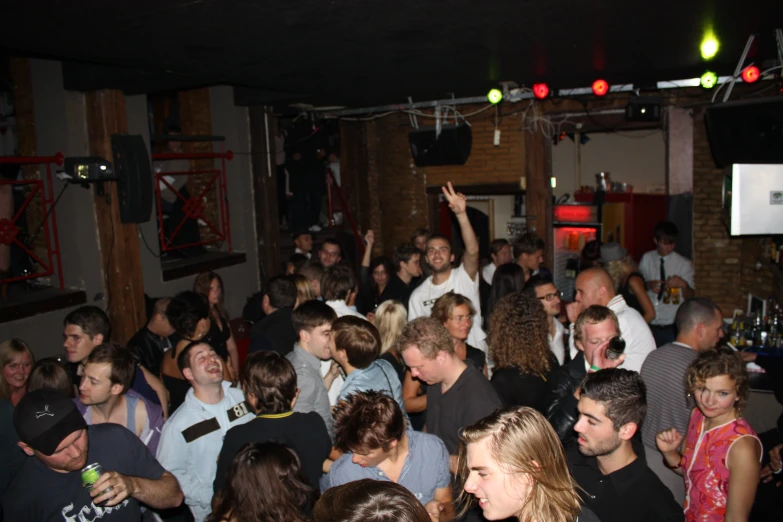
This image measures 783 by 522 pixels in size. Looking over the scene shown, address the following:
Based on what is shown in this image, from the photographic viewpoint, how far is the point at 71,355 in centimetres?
382

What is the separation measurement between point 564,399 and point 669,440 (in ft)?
1.69

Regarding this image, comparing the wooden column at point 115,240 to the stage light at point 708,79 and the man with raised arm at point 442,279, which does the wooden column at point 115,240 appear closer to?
the man with raised arm at point 442,279

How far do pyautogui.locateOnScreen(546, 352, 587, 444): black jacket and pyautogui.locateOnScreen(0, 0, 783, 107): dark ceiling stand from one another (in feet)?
6.67

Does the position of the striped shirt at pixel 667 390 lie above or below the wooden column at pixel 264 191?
below

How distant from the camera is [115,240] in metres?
5.69

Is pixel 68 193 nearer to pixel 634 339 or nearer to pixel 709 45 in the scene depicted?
pixel 634 339

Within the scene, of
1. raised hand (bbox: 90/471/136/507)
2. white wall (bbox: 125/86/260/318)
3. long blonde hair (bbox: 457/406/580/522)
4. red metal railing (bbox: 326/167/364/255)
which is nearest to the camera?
long blonde hair (bbox: 457/406/580/522)

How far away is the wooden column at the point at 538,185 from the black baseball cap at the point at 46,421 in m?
7.63

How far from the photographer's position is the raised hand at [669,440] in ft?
9.52

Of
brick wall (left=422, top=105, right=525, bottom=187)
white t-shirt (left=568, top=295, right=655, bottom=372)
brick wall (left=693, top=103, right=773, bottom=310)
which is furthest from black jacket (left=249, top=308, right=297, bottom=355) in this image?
brick wall (left=693, top=103, right=773, bottom=310)

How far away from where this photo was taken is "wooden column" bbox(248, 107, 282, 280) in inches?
310

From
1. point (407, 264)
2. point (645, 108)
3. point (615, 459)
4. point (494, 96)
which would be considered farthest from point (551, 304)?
point (645, 108)

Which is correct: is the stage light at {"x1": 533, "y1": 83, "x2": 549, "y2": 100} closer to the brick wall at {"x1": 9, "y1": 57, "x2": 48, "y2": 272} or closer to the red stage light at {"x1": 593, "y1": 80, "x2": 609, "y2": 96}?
the red stage light at {"x1": 593, "y1": 80, "x2": 609, "y2": 96}

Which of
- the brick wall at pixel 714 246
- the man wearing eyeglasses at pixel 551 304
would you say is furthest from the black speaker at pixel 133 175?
the brick wall at pixel 714 246
